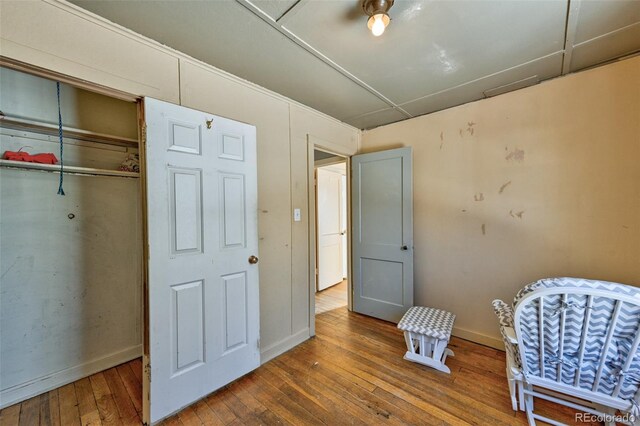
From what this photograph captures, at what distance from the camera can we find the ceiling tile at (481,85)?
6.01 feet

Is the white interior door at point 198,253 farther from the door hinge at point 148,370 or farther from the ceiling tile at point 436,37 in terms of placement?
the ceiling tile at point 436,37

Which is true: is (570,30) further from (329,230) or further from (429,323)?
(329,230)

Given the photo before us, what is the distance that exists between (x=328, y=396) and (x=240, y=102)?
2317 mm

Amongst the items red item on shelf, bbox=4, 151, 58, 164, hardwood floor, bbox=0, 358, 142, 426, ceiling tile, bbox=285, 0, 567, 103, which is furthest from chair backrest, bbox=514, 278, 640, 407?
red item on shelf, bbox=4, 151, 58, 164

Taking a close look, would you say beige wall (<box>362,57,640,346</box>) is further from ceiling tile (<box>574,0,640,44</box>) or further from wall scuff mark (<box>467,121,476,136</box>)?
ceiling tile (<box>574,0,640,44</box>)

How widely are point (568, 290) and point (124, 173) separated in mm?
3110

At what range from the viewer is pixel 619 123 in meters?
1.79

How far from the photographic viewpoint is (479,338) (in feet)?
7.82

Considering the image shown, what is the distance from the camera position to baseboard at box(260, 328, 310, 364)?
2156mm

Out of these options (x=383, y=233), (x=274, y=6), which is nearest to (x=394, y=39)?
(x=274, y=6)

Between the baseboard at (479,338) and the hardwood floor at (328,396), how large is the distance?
2.6 inches

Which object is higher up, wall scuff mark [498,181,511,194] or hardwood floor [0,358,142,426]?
wall scuff mark [498,181,511,194]

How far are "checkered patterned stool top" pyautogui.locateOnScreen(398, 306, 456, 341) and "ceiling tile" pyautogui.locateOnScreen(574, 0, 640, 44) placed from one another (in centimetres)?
219

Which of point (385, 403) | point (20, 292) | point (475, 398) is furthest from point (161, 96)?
point (475, 398)
